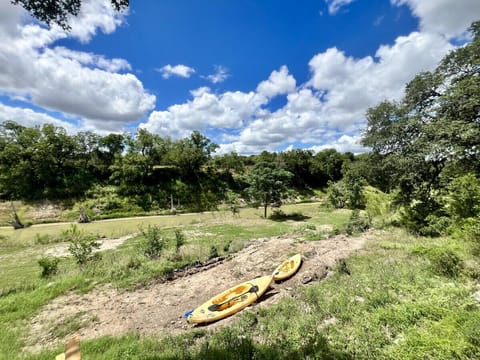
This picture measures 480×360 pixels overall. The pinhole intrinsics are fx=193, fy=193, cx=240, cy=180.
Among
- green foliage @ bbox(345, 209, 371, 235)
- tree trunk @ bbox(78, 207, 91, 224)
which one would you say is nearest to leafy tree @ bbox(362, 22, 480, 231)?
green foliage @ bbox(345, 209, 371, 235)

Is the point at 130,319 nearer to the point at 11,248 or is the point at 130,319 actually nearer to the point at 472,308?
the point at 472,308

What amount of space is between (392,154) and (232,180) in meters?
29.2

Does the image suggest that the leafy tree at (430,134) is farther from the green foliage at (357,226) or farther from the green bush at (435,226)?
the green foliage at (357,226)

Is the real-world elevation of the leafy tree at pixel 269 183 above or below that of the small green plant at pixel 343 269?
above

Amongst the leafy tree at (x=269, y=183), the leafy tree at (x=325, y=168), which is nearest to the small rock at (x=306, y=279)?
the leafy tree at (x=269, y=183)

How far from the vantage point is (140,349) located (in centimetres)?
367

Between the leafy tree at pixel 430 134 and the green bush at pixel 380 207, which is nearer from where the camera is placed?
the leafy tree at pixel 430 134

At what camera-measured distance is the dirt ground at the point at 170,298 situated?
4.82m

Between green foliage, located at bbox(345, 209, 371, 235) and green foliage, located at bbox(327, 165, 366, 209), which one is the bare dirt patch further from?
green foliage, located at bbox(327, 165, 366, 209)

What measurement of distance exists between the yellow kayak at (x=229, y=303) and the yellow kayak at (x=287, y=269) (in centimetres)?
61

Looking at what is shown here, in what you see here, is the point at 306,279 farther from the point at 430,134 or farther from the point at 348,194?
the point at 348,194

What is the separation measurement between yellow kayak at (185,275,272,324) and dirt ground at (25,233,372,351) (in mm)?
176

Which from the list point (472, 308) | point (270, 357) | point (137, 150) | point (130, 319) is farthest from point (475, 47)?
point (137, 150)

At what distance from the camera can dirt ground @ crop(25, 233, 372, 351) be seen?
4.82 metres
